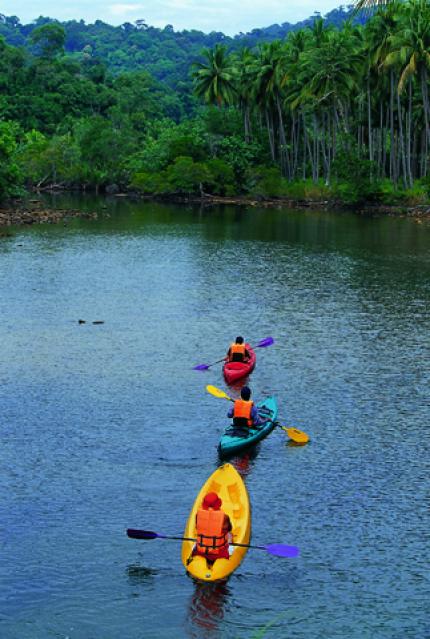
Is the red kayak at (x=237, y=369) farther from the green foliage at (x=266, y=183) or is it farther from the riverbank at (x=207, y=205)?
the green foliage at (x=266, y=183)

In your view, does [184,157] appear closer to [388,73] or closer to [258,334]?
[388,73]

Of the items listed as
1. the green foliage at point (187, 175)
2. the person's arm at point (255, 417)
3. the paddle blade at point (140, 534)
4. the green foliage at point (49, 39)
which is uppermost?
the green foliage at point (49, 39)

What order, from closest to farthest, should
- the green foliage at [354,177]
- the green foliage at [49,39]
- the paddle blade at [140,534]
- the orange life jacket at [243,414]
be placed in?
the paddle blade at [140,534]
the orange life jacket at [243,414]
the green foliage at [354,177]
the green foliage at [49,39]

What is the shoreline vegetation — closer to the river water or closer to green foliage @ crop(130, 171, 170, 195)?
green foliage @ crop(130, 171, 170, 195)

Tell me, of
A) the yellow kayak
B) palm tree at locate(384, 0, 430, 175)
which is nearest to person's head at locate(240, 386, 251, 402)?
the yellow kayak

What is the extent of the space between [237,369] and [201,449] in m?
8.55

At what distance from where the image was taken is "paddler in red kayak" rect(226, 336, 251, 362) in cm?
4050

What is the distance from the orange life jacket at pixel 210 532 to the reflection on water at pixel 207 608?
827mm

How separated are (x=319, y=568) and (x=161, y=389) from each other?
15132 mm

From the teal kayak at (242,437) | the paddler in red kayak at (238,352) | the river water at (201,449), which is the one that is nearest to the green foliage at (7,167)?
the river water at (201,449)

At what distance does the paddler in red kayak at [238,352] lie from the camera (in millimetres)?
40500

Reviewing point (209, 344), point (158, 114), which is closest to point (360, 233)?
point (209, 344)

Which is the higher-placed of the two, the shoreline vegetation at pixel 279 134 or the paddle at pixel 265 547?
the shoreline vegetation at pixel 279 134

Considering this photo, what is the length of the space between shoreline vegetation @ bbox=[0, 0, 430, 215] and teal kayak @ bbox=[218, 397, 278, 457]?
6449 centimetres
